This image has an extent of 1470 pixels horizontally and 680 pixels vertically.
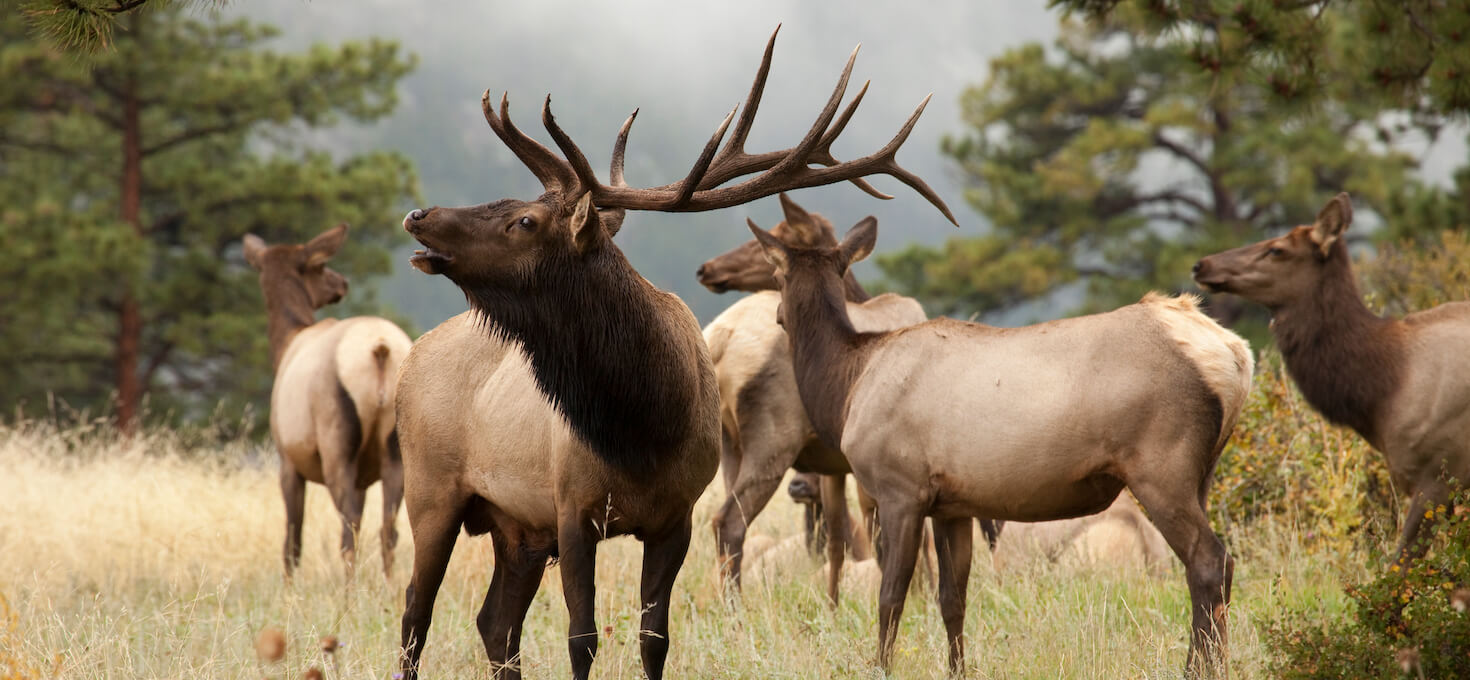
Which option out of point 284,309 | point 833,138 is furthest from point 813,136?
point 284,309

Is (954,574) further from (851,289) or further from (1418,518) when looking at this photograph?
(851,289)

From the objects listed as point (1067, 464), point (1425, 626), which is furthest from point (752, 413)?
point (1425, 626)

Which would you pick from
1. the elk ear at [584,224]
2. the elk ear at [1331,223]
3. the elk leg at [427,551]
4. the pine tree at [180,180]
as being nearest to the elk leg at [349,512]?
the elk leg at [427,551]

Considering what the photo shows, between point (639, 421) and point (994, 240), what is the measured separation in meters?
21.2

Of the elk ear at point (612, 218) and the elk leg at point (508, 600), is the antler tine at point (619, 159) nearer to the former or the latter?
the elk ear at point (612, 218)

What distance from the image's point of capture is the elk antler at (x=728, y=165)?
4324 millimetres

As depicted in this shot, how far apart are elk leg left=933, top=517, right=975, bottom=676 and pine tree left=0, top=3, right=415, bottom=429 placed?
45.2ft

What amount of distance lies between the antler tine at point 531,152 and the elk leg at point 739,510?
109 inches

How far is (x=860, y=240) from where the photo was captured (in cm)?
636

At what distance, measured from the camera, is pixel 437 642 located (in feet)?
19.3

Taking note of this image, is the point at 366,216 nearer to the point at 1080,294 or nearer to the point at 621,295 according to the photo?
the point at 1080,294

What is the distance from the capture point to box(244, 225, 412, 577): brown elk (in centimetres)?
769

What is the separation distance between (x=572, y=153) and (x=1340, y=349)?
3.91 metres

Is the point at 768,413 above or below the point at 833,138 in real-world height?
below
